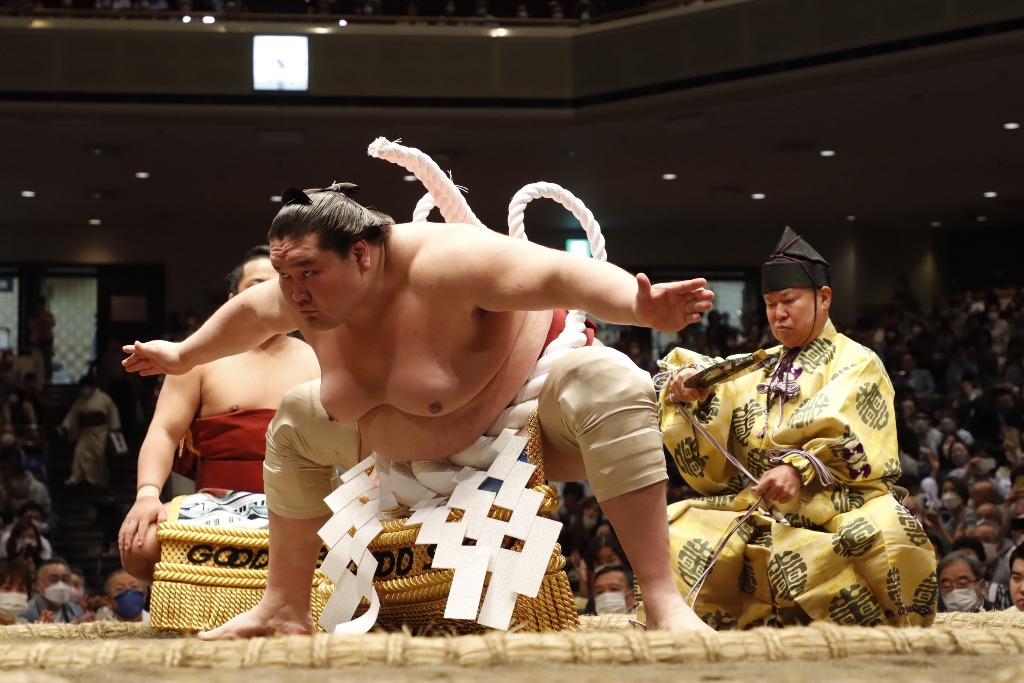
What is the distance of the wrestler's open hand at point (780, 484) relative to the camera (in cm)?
207

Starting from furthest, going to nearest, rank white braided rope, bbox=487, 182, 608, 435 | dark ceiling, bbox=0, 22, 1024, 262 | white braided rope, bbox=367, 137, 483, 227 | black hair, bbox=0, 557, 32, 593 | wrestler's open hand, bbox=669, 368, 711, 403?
dark ceiling, bbox=0, 22, 1024, 262
black hair, bbox=0, 557, 32, 593
wrestler's open hand, bbox=669, 368, 711, 403
white braided rope, bbox=367, 137, 483, 227
white braided rope, bbox=487, 182, 608, 435

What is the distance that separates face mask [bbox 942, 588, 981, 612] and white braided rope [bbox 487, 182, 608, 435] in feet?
7.66

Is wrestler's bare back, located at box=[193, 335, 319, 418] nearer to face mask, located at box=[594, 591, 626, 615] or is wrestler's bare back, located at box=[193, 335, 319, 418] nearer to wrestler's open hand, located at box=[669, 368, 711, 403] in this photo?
wrestler's open hand, located at box=[669, 368, 711, 403]

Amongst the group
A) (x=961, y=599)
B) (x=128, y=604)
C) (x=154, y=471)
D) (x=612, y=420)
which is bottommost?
(x=128, y=604)

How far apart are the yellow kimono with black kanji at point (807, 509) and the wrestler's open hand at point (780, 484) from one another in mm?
22

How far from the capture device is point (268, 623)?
5.75 feet

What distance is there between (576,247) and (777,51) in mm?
4179

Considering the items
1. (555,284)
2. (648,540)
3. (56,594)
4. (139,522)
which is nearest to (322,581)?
(139,522)

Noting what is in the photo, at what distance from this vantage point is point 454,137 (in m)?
8.21

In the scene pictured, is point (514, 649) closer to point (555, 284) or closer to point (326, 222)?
point (555, 284)

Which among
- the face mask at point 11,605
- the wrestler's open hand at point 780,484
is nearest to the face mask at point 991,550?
the wrestler's open hand at point 780,484

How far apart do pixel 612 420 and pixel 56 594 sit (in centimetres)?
327

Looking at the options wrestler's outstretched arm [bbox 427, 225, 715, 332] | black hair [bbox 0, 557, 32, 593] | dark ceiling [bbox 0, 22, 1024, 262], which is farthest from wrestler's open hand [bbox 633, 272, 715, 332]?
dark ceiling [bbox 0, 22, 1024, 262]

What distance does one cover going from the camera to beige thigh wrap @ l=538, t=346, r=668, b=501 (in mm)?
1521
